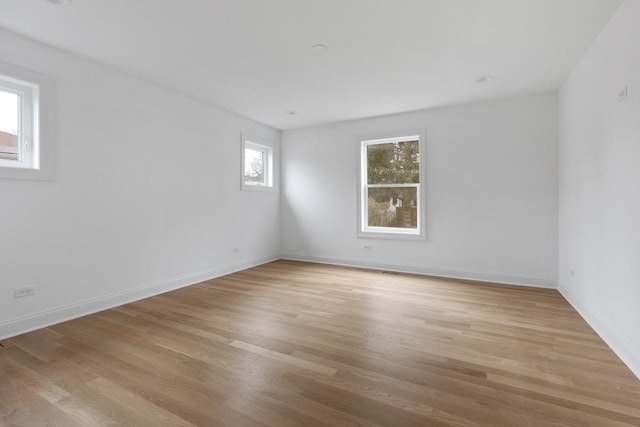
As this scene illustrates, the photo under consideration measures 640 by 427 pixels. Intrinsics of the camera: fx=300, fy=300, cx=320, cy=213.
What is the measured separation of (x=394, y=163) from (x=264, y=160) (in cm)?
252

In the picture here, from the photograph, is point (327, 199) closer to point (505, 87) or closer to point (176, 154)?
point (176, 154)

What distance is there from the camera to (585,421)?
1564 mm

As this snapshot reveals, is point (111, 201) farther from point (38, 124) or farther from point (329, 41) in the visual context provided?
point (329, 41)

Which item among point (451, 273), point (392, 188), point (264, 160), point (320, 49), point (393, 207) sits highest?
point (320, 49)

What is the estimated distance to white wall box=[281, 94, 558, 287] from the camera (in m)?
4.09

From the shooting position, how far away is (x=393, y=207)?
5.22 meters

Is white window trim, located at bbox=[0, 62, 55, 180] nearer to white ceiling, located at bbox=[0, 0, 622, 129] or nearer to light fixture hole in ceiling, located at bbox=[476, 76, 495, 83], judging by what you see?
white ceiling, located at bbox=[0, 0, 622, 129]

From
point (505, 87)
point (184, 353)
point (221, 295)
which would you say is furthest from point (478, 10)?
point (221, 295)

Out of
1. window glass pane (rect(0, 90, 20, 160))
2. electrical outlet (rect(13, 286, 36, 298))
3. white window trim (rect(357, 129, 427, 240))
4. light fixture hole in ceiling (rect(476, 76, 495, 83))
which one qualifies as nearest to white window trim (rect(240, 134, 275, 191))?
white window trim (rect(357, 129, 427, 240))

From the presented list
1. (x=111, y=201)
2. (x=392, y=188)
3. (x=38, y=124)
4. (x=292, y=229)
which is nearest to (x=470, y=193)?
(x=392, y=188)

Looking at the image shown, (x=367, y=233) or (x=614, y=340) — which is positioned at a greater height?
(x=367, y=233)

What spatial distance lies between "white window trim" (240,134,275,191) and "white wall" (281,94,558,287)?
90 centimetres

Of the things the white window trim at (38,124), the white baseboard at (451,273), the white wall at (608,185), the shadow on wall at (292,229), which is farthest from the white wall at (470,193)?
the white window trim at (38,124)

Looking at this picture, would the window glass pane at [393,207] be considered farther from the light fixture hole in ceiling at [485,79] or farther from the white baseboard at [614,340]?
the white baseboard at [614,340]
